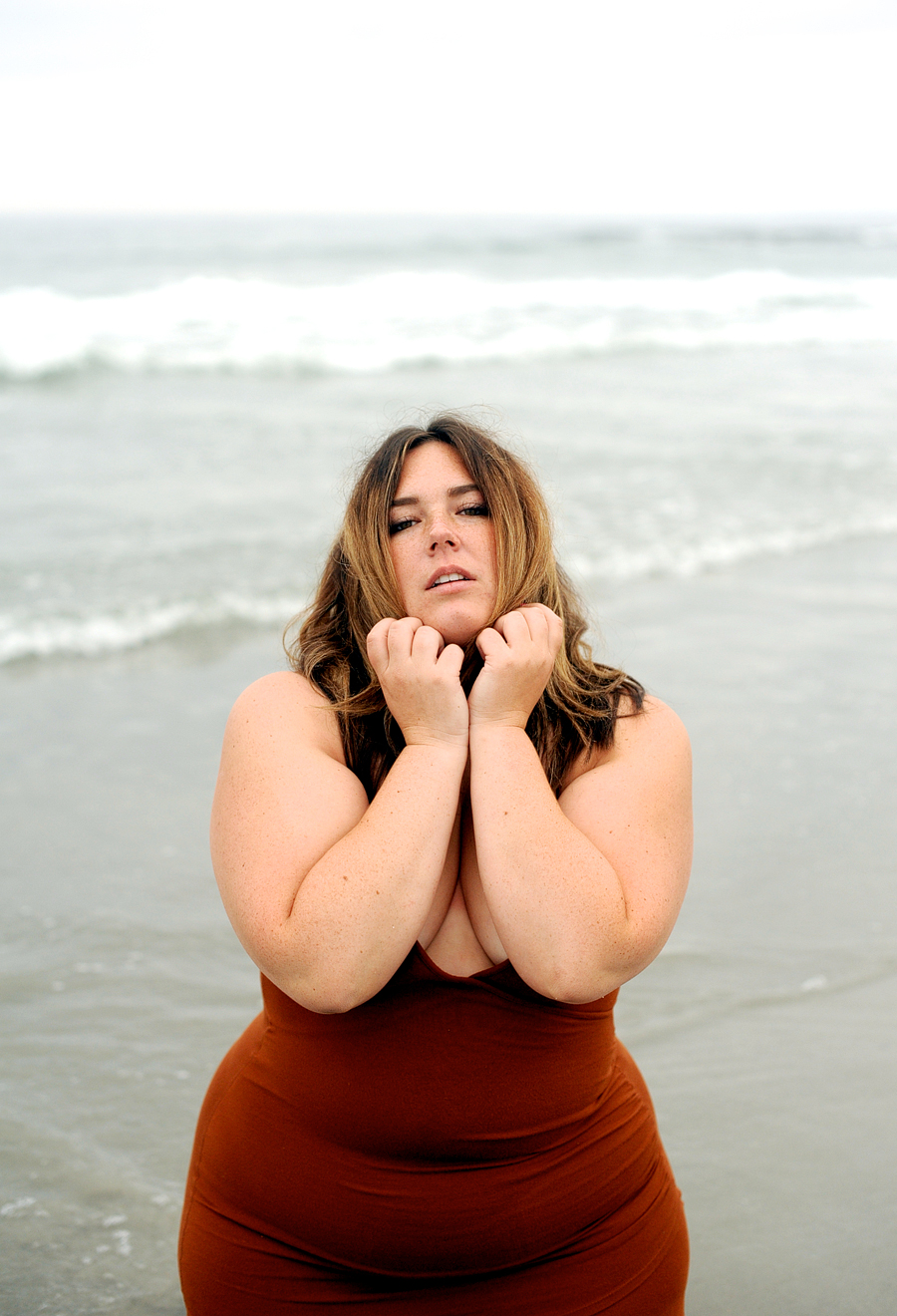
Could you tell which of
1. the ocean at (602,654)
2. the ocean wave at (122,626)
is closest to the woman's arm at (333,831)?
the ocean at (602,654)

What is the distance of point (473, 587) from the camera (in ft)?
7.57

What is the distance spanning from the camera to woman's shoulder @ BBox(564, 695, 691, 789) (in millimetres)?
2209

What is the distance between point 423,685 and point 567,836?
14.3 inches

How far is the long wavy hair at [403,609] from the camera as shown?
2.27 metres

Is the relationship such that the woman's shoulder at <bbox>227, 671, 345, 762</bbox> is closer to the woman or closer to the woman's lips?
the woman

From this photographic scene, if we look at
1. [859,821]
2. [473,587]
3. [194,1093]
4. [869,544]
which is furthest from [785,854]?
[869,544]

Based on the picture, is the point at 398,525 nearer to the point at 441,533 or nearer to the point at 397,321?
the point at 441,533

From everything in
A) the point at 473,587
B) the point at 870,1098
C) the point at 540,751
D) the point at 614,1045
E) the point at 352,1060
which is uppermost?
the point at 473,587

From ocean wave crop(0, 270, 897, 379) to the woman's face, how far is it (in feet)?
48.1

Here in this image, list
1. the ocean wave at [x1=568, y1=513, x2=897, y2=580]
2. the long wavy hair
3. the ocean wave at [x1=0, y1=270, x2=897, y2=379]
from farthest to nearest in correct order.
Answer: the ocean wave at [x1=0, y1=270, x2=897, y2=379]
the ocean wave at [x1=568, y1=513, x2=897, y2=580]
the long wavy hair

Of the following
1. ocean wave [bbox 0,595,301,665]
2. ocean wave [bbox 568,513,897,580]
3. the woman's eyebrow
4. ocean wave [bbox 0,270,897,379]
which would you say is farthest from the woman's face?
ocean wave [bbox 0,270,897,379]

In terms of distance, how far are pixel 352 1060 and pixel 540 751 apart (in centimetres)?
68

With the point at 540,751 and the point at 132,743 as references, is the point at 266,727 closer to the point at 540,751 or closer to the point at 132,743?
the point at 540,751

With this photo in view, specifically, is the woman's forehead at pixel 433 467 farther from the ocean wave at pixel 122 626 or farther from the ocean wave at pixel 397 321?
the ocean wave at pixel 397 321
